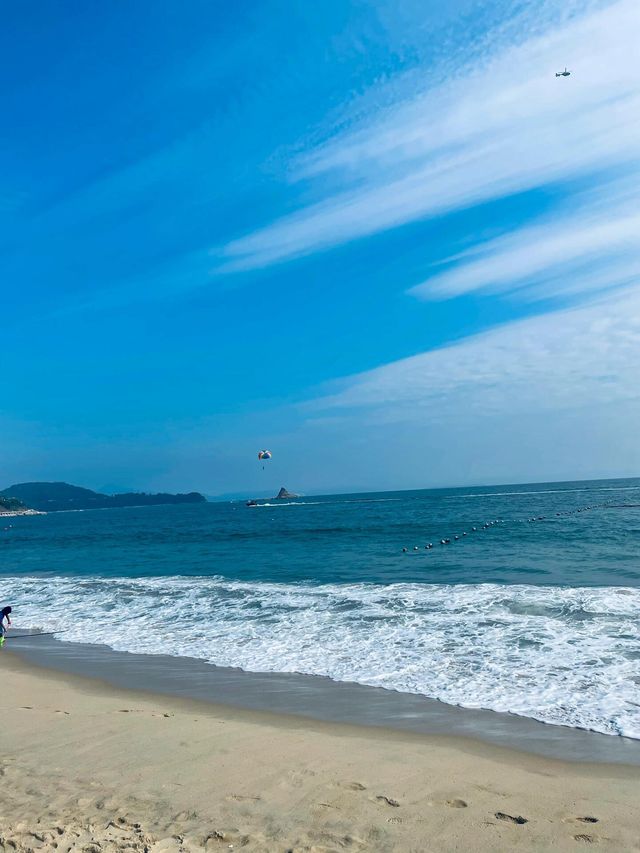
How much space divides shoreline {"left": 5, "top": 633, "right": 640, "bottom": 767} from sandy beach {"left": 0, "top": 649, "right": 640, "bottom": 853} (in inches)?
13.2

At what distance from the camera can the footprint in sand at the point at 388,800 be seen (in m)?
6.02

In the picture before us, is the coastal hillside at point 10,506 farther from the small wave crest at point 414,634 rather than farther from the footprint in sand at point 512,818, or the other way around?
the footprint in sand at point 512,818

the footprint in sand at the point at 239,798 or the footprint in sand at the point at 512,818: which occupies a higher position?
the footprint in sand at the point at 239,798

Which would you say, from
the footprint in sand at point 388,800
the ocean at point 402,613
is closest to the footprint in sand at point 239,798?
the footprint in sand at point 388,800

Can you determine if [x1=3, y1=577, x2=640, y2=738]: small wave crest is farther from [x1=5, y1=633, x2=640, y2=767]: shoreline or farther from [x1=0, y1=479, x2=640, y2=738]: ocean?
[x1=5, y1=633, x2=640, y2=767]: shoreline

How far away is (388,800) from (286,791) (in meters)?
1.09

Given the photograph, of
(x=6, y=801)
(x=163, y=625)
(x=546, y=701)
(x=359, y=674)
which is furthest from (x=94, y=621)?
(x=546, y=701)

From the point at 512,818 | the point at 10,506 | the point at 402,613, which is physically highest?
the point at 512,818

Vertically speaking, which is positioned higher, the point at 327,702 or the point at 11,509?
the point at 327,702

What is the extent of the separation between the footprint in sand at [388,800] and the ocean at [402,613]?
11.1ft

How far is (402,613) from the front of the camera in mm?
15883

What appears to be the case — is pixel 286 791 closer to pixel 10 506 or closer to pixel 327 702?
pixel 327 702

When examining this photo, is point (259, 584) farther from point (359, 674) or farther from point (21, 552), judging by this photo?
point (21, 552)

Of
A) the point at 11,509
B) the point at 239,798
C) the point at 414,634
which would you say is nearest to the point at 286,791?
the point at 239,798
